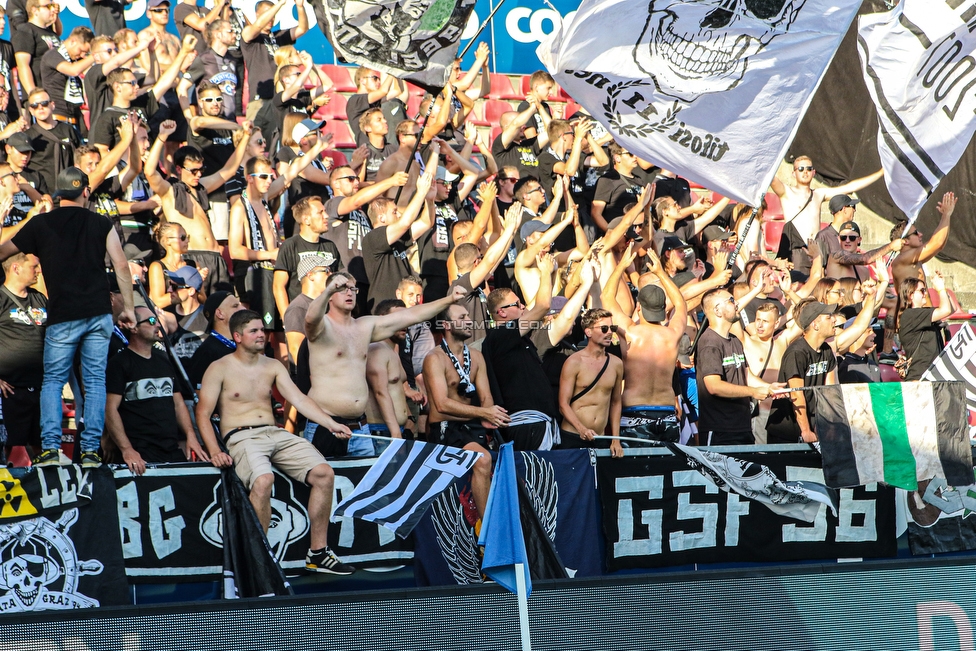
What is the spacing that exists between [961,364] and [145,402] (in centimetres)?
636

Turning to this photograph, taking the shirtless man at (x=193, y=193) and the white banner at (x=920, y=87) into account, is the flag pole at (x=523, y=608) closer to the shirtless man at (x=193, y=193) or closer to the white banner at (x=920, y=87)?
the shirtless man at (x=193, y=193)

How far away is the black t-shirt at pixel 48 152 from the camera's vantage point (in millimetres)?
10391

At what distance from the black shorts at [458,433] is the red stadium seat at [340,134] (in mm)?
5995

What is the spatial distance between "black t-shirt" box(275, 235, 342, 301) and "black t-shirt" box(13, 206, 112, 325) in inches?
88.5

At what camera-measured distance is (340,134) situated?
13930 mm

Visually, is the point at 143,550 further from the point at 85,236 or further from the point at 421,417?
the point at 421,417

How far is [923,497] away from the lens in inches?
368

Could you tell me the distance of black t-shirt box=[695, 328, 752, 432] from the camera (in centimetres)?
959

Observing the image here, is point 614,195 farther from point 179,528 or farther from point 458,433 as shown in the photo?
point 179,528

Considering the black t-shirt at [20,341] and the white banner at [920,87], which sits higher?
the white banner at [920,87]

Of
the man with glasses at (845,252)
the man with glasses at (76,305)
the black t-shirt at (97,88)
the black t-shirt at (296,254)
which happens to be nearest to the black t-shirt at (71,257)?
the man with glasses at (76,305)

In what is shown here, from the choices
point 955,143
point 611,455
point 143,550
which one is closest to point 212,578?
point 143,550

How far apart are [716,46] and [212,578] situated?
16.6 ft

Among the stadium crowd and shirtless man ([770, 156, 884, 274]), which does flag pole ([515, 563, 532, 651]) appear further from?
shirtless man ([770, 156, 884, 274])
